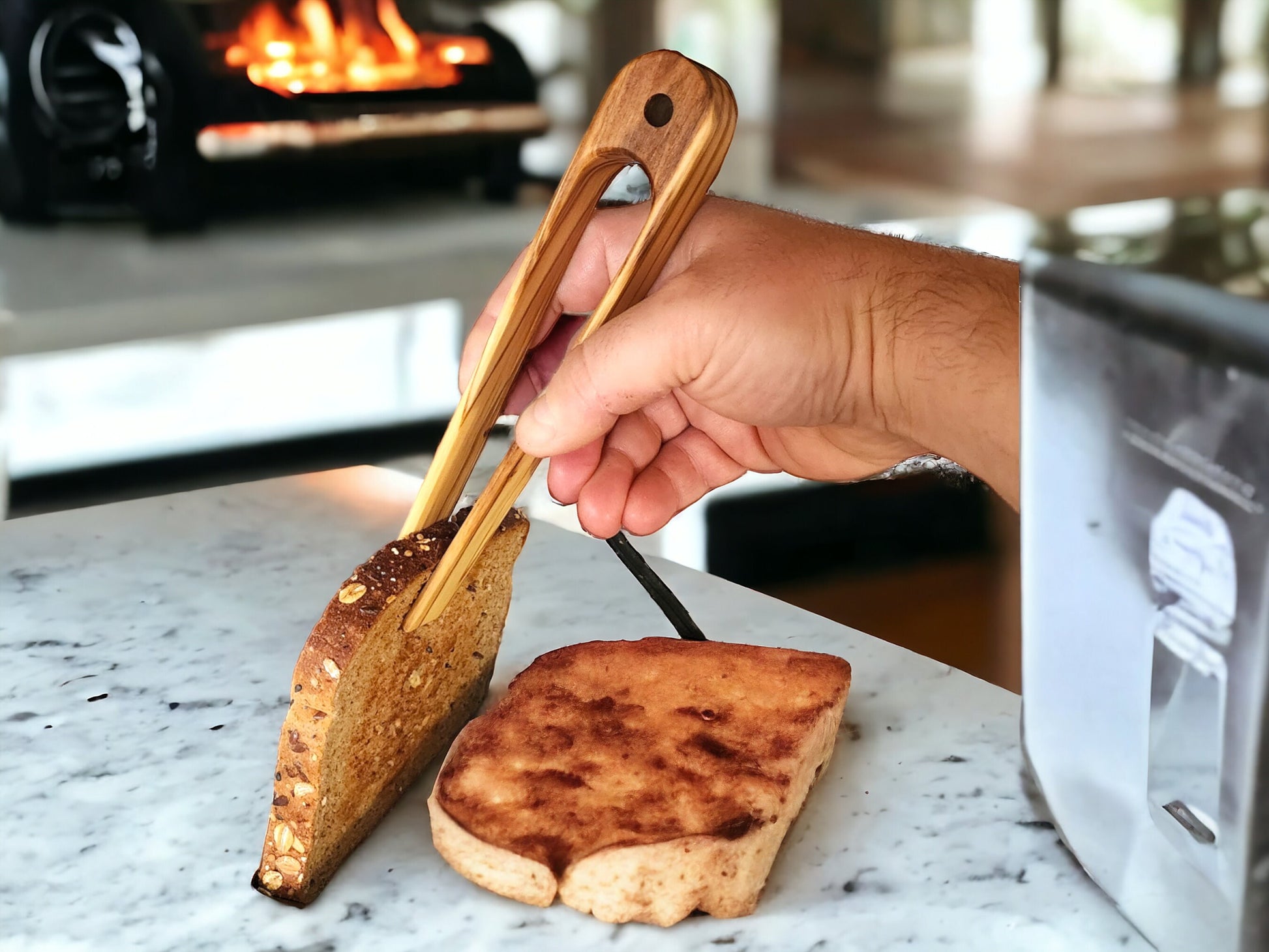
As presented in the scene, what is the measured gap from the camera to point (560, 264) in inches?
26.7

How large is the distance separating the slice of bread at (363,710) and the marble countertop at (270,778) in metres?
0.02

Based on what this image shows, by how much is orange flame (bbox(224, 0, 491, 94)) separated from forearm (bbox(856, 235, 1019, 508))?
3.98 feet

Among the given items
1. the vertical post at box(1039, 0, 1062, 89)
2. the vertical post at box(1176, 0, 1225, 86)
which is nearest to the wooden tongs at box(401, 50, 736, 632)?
the vertical post at box(1039, 0, 1062, 89)

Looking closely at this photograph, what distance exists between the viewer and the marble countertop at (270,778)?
51cm

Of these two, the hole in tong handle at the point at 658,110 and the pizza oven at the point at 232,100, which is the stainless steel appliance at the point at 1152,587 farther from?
the pizza oven at the point at 232,100

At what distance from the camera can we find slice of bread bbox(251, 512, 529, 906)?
0.53 meters

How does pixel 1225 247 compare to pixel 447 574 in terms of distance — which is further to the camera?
pixel 1225 247

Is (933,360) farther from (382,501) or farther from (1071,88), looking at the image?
(1071,88)

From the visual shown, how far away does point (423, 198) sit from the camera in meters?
2.04

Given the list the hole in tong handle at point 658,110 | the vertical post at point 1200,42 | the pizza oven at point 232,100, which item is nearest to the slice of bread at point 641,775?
the hole in tong handle at point 658,110

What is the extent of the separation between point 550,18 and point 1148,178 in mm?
1146

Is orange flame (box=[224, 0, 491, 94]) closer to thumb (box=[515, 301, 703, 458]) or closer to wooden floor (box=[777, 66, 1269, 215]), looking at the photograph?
wooden floor (box=[777, 66, 1269, 215])

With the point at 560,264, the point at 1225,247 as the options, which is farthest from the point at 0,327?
the point at 1225,247

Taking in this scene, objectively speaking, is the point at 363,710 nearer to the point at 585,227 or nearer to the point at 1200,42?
the point at 585,227
